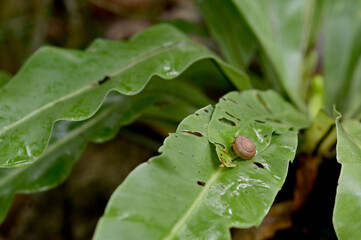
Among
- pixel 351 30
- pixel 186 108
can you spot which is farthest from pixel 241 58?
pixel 351 30

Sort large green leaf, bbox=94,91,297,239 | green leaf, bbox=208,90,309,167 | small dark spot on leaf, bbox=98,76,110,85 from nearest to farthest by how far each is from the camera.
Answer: large green leaf, bbox=94,91,297,239 < green leaf, bbox=208,90,309,167 < small dark spot on leaf, bbox=98,76,110,85

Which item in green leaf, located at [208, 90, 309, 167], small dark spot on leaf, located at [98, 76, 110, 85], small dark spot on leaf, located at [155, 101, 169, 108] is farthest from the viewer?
small dark spot on leaf, located at [155, 101, 169, 108]

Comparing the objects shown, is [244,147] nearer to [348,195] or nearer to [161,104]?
[348,195]

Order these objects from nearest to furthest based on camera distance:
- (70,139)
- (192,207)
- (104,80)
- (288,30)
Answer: (192,207)
(104,80)
(70,139)
(288,30)

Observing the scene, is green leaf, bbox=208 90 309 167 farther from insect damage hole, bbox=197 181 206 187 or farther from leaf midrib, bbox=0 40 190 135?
leaf midrib, bbox=0 40 190 135

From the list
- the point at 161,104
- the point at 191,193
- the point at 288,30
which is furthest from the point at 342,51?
the point at 191,193

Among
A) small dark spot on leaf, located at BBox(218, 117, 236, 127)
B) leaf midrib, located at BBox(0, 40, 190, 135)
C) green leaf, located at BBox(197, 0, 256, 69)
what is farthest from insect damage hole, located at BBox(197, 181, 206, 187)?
green leaf, located at BBox(197, 0, 256, 69)
